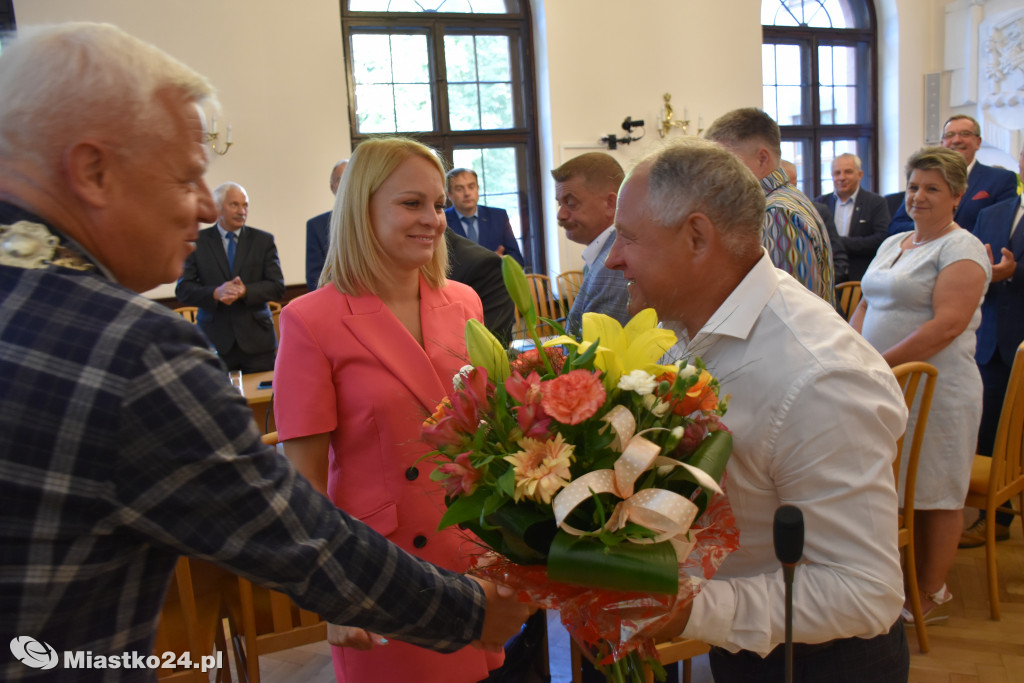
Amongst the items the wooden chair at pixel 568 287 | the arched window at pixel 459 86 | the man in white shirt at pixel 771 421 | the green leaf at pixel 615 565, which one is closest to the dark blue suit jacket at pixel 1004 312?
the wooden chair at pixel 568 287

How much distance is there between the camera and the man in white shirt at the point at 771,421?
3.34 feet

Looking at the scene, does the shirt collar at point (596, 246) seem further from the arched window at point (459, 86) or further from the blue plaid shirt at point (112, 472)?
the arched window at point (459, 86)

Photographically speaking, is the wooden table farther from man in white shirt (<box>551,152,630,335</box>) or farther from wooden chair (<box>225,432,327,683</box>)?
man in white shirt (<box>551,152,630,335</box>)

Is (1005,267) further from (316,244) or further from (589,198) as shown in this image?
(316,244)

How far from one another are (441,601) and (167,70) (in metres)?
0.77

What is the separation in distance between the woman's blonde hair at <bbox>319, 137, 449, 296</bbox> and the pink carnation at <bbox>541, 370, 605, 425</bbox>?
0.85 meters

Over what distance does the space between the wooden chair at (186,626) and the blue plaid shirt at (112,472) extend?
1099mm

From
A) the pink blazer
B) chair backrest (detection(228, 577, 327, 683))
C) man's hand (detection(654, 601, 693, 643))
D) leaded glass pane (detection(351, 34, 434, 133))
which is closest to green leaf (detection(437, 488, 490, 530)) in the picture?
man's hand (detection(654, 601, 693, 643))

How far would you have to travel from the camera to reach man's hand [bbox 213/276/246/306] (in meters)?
4.76

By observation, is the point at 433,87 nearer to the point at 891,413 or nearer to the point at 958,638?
the point at 958,638

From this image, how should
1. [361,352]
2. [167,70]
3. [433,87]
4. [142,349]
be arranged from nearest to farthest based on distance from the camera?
[142,349], [167,70], [361,352], [433,87]

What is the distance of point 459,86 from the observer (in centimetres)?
770

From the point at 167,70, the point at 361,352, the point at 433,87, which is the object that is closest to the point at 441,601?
the point at 361,352

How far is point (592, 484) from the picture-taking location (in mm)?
867
